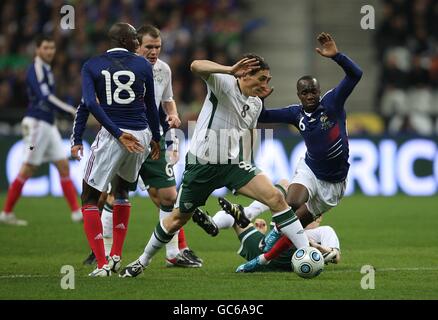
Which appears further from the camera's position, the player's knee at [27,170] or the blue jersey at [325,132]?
the player's knee at [27,170]

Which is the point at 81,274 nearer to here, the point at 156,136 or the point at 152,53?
the point at 156,136

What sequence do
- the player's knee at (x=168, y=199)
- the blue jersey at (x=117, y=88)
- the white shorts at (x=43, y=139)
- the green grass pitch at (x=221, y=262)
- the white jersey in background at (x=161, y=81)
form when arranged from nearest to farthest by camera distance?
the green grass pitch at (x=221, y=262) → the blue jersey at (x=117, y=88) → the player's knee at (x=168, y=199) → the white jersey in background at (x=161, y=81) → the white shorts at (x=43, y=139)

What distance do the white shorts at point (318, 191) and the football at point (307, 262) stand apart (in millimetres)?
1213

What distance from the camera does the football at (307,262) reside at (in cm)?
822

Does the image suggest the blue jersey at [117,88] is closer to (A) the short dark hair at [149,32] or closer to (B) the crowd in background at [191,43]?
(A) the short dark hair at [149,32]

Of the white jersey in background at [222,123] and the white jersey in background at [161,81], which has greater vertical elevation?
the white jersey in background at [161,81]

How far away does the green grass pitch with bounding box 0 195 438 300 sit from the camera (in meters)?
7.61

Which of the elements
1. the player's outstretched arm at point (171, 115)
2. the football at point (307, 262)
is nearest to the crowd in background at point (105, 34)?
the player's outstretched arm at point (171, 115)

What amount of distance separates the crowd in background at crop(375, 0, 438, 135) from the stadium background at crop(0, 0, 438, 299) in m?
0.02

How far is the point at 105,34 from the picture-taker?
2122 centimetres

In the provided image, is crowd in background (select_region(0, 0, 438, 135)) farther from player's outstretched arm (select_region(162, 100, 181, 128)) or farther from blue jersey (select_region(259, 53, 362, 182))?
blue jersey (select_region(259, 53, 362, 182))

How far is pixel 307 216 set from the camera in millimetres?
9391

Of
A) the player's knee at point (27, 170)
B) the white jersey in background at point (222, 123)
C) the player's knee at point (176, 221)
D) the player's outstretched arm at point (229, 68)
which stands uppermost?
the player's outstretched arm at point (229, 68)

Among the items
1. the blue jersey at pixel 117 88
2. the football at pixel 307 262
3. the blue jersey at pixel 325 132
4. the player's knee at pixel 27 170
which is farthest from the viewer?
the player's knee at pixel 27 170
